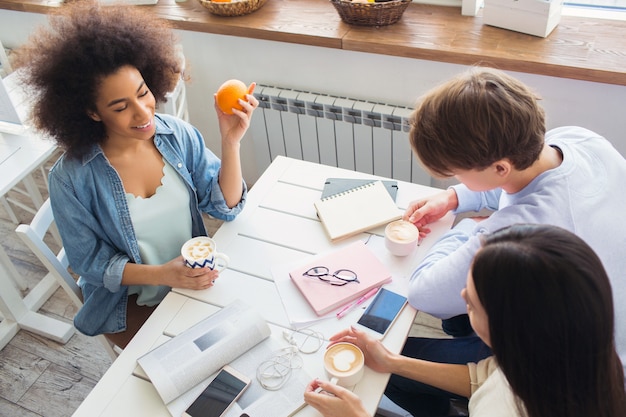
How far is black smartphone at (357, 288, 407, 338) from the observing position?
120cm

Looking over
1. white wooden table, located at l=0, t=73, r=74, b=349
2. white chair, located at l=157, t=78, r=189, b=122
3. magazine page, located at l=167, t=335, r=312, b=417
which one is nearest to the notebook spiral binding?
magazine page, located at l=167, t=335, r=312, b=417

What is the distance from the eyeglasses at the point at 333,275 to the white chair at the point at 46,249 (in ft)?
2.17

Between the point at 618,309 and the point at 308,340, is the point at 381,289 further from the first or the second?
the point at 618,309

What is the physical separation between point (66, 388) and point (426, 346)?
1349 mm

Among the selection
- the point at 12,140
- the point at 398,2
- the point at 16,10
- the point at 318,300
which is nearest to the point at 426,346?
the point at 318,300

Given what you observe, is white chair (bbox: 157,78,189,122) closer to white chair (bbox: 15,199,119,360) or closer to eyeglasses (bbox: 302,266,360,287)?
white chair (bbox: 15,199,119,360)

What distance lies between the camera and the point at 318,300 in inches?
49.1

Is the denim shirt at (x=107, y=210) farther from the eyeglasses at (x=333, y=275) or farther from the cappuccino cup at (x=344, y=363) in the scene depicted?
the cappuccino cup at (x=344, y=363)

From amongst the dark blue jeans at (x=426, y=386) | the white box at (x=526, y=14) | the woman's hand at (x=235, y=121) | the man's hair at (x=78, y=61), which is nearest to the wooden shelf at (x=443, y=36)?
the white box at (x=526, y=14)

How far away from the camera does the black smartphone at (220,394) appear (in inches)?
41.7

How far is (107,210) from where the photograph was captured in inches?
54.4

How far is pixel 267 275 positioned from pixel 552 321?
0.73 meters

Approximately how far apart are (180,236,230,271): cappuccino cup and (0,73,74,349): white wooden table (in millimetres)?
787

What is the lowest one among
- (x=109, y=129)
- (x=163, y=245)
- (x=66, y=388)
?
(x=66, y=388)
